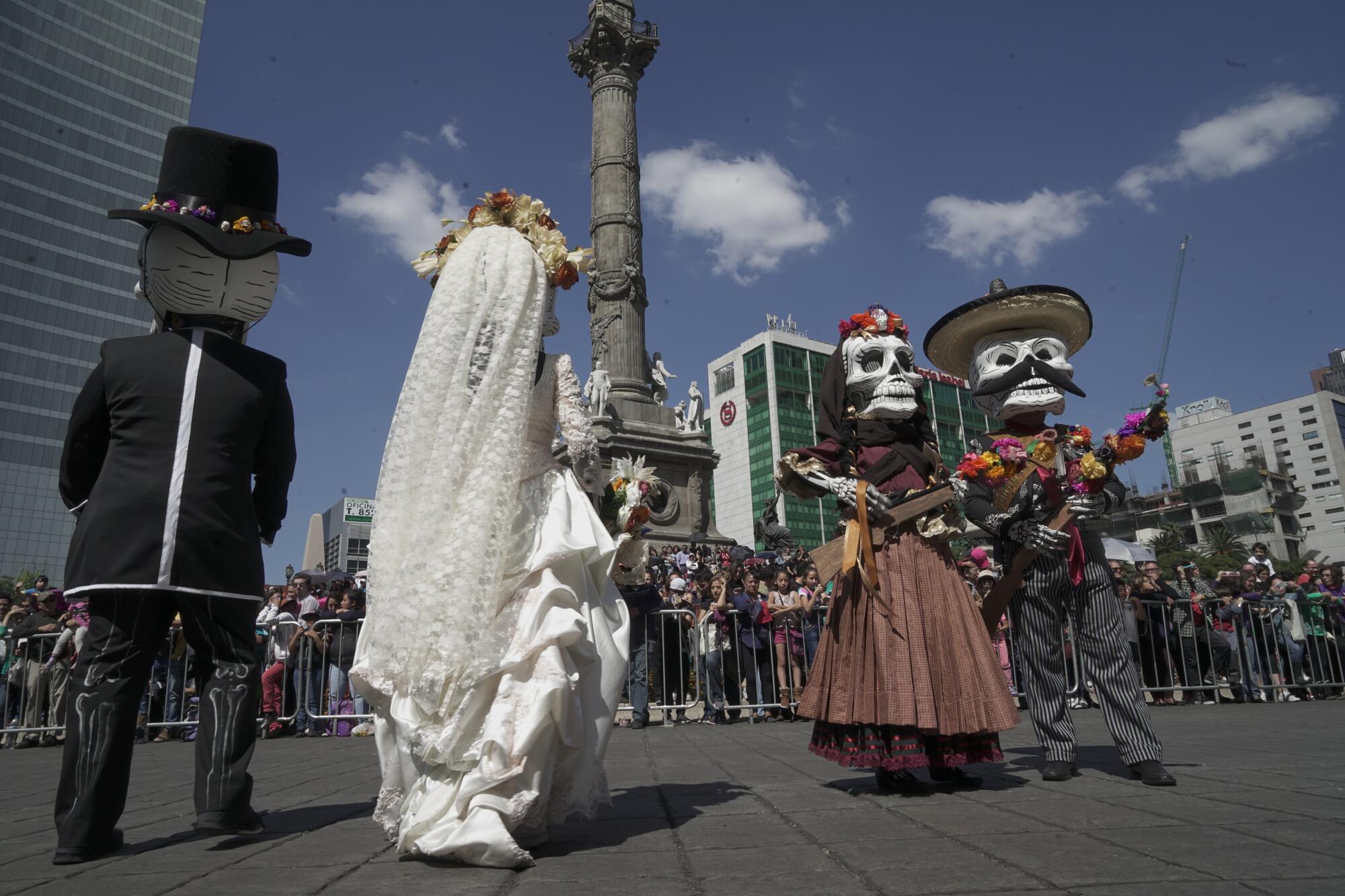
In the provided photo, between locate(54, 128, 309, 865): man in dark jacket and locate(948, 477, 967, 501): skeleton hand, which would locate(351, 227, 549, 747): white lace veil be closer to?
locate(54, 128, 309, 865): man in dark jacket

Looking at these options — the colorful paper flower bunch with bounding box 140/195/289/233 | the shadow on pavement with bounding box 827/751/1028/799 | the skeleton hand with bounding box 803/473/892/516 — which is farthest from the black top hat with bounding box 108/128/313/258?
the shadow on pavement with bounding box 827/751/1028/799

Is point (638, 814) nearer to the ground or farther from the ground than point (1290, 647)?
nearer to the ground

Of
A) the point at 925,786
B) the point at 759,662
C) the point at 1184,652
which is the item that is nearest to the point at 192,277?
the point at 925,786

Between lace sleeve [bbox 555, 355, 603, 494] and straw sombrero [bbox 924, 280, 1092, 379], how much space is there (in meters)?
2.56

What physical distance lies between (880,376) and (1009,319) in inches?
40.4

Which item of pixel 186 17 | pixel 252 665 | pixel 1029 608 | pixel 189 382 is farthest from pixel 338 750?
pixel 186 17

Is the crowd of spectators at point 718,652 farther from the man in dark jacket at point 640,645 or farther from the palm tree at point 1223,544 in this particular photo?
the palm tree at point 1223,544

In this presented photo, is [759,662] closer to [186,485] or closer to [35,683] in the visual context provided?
Answer: [186,485]

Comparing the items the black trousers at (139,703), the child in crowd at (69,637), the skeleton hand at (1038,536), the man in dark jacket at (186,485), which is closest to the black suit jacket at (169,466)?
the man in dark jacket at (186,485)

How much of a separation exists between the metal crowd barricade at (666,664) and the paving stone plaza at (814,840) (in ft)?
13.9

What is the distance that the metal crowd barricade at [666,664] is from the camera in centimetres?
983

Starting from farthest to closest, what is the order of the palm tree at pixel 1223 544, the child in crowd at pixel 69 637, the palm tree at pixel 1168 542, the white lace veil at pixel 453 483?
the palm tree at pixel 1168 542 → the palm tree at pixel 1223 544 → the child in crowd at pixel 69 637 → the white lace veil at pixel 453 483

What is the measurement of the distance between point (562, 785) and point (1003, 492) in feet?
9.42

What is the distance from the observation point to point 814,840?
312 centimetres
